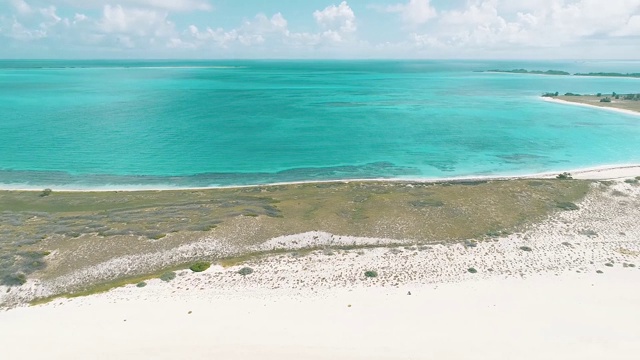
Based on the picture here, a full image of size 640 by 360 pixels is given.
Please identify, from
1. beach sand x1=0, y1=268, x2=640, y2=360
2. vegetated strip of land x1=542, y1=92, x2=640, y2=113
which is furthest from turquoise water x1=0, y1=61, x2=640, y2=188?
beach sand x1=0, y1=268, x2=640, y2=360

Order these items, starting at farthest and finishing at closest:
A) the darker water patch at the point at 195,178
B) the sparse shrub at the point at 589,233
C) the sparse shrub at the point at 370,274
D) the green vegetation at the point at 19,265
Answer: the darker water patch at the point at 195,178 < the sparse shrub at the point at 589,233 < the sparse shrub at the point at 370,274 < the green vegetation at the point at 19,265

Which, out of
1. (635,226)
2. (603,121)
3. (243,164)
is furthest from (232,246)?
(603,121)

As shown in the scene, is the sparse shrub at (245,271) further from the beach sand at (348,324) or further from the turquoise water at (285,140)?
the turquoise water at (285,140)

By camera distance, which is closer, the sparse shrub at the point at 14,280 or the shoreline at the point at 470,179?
the sparse shrub at the point at 14,280

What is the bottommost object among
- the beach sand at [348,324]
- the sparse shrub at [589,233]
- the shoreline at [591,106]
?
the beach sand at [348,324]

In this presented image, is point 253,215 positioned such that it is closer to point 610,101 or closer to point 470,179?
point 470,179

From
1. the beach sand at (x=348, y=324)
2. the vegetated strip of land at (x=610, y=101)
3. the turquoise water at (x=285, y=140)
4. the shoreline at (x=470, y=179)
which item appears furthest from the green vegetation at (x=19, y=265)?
the vegetated strip of land at (x=610, y=101)

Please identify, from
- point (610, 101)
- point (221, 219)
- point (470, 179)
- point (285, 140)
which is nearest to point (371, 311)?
point (221, 219)
